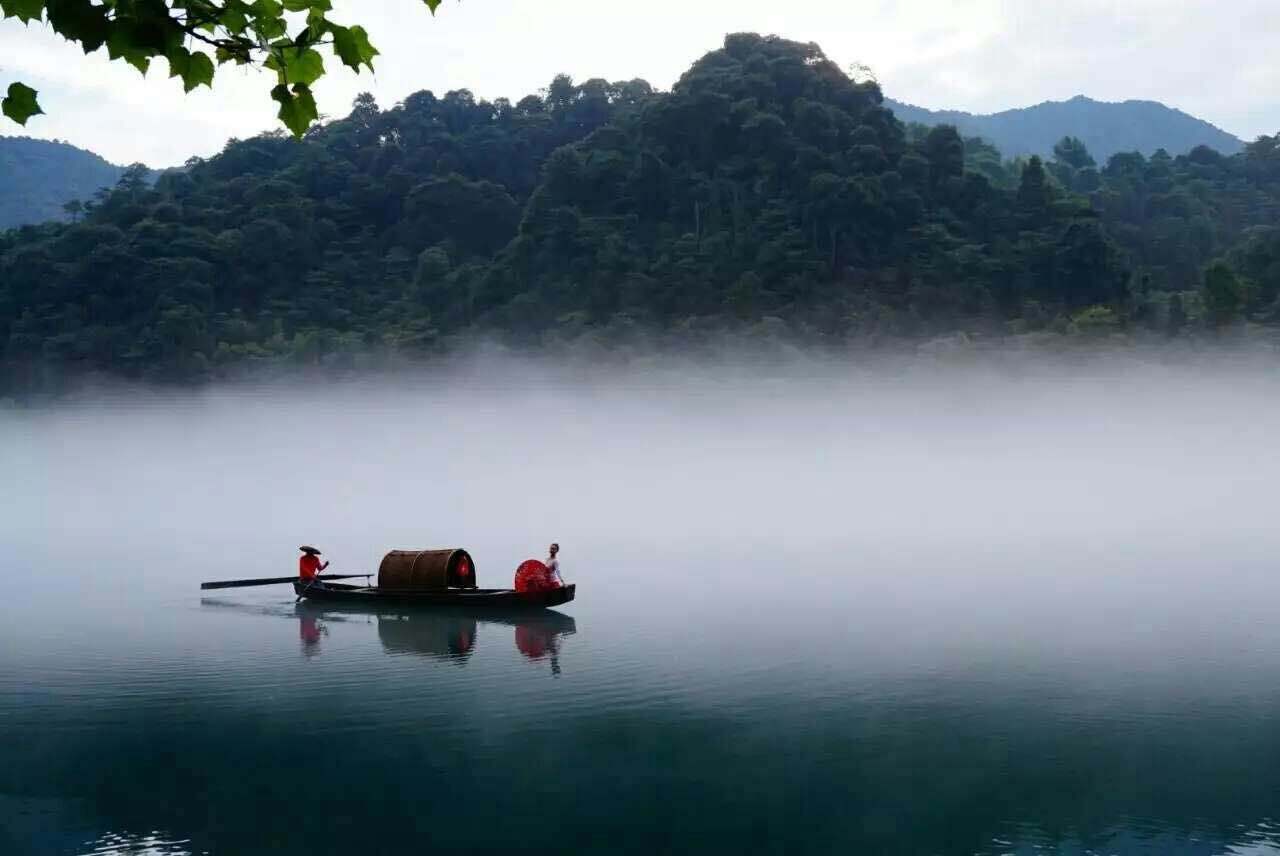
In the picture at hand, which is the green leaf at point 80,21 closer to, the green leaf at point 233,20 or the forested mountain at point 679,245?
the green leaf at point 233,20

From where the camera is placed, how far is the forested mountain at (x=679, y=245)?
11375cm

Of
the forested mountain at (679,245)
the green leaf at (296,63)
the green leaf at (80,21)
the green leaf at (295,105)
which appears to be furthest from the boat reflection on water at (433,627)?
the forested mountain at (679,245)

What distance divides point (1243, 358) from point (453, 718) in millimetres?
100057

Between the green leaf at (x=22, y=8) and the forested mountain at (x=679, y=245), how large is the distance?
10788cm

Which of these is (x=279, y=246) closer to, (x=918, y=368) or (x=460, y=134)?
(x=460, y=134)

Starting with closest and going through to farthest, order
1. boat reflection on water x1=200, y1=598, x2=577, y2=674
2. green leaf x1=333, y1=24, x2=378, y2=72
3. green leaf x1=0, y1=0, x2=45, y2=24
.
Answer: green leaf x1=0, y1=0, x2=45, y2=24
green leaf x1=333, y1=24, x2=378, y2=72
boat reflection on water x1=200, y1=598, x2=577, y2=674

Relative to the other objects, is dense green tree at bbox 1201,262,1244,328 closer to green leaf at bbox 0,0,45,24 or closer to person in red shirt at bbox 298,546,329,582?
person in red shirt at bbox 298,546,329,582

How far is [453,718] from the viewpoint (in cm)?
2084

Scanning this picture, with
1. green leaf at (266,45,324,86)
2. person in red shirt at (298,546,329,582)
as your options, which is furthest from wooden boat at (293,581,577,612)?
green leaf at (266,45,324,86)

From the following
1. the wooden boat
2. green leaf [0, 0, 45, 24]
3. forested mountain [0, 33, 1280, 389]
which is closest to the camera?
green leaf [0, 0, 45, 24]

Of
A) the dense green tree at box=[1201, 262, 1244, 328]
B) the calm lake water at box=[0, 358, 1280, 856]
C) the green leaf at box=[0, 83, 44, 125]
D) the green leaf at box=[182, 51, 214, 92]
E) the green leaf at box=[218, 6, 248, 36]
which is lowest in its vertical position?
the calm lake water at box=[0, 358, 1280, 856]

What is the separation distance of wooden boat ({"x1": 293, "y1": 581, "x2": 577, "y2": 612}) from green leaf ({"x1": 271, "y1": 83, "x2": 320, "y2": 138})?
77.5ft

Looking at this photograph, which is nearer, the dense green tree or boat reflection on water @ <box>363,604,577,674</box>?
boat reflection on water @ <box>363,604,577,674</box>

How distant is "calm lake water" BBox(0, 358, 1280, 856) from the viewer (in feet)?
52.7
